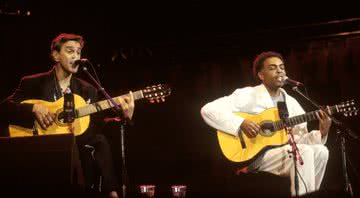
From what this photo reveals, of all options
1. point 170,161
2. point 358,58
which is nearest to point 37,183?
point 170,161

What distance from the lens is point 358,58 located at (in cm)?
683

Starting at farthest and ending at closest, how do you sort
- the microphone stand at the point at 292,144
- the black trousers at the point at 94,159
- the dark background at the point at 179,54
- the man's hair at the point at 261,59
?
the dark background at the point at 179,54, the man's hair at the point at 261,59, the black trousers at the point at 94,159, the microphone stand at the point at 292,144

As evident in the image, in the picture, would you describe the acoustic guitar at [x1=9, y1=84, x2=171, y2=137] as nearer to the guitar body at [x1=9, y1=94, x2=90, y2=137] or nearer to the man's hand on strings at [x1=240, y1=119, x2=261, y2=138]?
the guitar body at [x1=9, y1=94, x2=90, y2=137]

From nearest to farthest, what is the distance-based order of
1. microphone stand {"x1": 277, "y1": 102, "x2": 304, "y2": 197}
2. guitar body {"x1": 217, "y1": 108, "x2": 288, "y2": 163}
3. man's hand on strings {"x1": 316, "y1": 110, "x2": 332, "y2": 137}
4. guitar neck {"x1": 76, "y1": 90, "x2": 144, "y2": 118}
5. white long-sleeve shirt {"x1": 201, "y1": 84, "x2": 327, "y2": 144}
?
microphone stand {"x1": 277, "y1": 102, "x2": 304, "y2": 197}
guitar neck {"x1": 76, "y1": 90, "x2": 144, "y2": 118}
man's hand on strings {"x1": 316, "y1": 110, "x2": 332, "y2": 137}
guitar body {"x1": 217, "y1": 108, "x2": 288, "y2": 163}
white long-sleeve shirt {"x1": 201, "y1": 84, "x2": 327, "y2": 144}

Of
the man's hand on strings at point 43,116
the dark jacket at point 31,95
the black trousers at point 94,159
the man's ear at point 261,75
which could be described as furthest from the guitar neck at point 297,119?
the man's hand on strings at point 43,116

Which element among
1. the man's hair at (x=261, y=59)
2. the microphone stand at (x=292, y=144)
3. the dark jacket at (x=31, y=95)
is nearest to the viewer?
the microphone stand at (x=292, y=144)

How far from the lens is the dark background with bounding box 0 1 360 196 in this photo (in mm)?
7039

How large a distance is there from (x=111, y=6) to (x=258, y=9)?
257cm

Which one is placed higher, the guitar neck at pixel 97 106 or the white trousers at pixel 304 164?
the guitar neck at pixel 97 106

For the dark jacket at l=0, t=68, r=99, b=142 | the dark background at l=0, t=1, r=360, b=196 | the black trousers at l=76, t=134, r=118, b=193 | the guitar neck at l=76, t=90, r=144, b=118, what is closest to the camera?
the black trousers at l=76, t=134, r=118, b=193

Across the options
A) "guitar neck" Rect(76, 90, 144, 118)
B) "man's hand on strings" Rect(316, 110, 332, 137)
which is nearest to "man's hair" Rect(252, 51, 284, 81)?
"man's hand on strings" Rect(316, 110, 332, 137)

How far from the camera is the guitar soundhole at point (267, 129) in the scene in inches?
238

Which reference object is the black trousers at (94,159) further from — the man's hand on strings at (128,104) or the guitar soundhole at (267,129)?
the guitar soundhole at (267,129)

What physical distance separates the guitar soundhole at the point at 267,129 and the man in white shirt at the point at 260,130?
7 centimetres
